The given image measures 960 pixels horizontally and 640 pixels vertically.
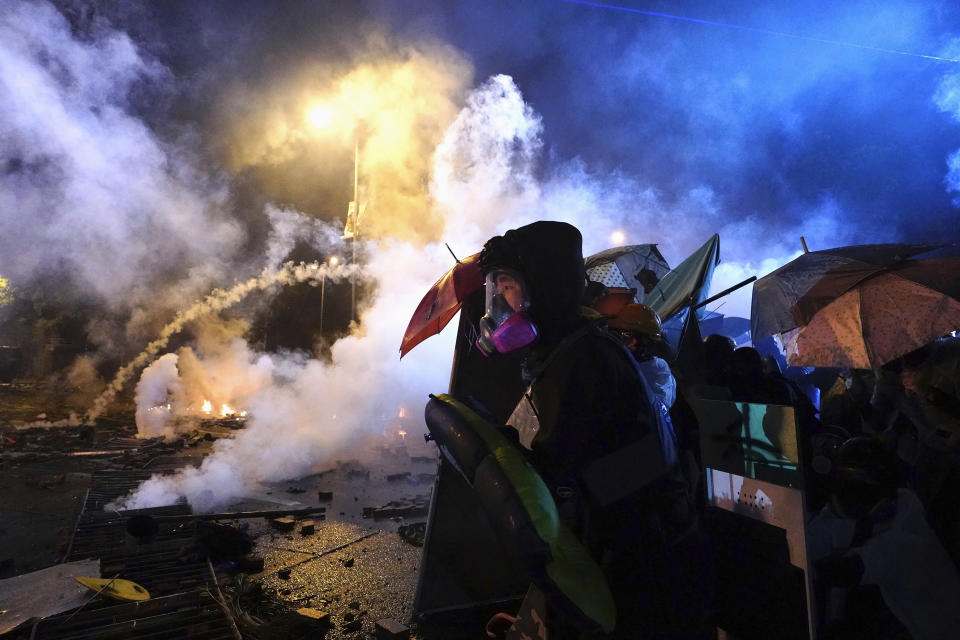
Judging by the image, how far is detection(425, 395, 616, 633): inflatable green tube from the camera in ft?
5.00

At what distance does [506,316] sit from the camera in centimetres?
234

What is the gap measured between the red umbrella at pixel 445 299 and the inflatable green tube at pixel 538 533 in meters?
2.23

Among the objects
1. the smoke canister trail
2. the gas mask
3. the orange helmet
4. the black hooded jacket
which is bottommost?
the black hooded jacket

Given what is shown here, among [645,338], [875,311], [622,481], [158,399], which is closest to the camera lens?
[622,481]

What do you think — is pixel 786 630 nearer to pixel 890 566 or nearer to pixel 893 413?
pixel 890 566

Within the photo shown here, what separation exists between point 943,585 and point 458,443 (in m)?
2.42

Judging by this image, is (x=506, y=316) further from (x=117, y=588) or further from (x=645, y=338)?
(x=117, y=588)

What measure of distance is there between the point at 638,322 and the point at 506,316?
160cm

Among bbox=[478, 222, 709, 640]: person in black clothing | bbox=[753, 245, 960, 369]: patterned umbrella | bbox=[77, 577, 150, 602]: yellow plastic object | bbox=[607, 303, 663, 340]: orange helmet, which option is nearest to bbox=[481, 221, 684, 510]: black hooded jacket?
bbox=[478, 222, 709, 640]: person in black clothing

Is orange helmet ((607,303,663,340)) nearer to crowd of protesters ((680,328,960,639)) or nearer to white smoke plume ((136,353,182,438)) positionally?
crowd of protesters ((680,328,960,639))

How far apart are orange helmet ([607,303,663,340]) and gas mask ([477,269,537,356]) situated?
53.3 inches

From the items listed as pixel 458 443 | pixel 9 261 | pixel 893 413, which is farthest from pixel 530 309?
pixel 9 261

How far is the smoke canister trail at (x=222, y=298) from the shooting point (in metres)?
25.6

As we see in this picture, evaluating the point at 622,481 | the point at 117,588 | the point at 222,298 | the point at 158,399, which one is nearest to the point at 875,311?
the point at 622,481
